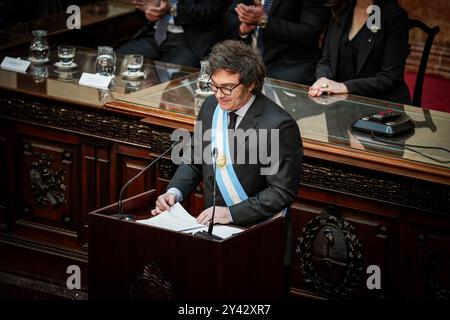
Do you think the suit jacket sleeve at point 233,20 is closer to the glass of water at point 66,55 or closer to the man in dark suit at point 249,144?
the glass of water at point 66,55

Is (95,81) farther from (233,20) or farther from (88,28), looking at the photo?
(88,28)

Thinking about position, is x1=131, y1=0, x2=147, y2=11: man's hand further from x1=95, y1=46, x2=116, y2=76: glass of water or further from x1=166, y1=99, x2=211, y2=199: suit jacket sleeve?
x1=166, y1=99, x2=211, y2=199: suit jacket sleeve

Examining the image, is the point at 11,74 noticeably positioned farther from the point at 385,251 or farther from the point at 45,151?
the point at 385,251

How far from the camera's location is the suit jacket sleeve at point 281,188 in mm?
3484

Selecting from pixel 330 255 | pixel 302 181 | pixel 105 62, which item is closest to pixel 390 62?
pixel 302 181

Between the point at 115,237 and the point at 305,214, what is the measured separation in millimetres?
1200

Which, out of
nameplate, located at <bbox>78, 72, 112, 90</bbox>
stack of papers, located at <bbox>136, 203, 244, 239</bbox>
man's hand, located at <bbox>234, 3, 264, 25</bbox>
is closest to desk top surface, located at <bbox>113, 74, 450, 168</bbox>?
nameplate, located at <bbox>78, 72, 112, 90</bbox>

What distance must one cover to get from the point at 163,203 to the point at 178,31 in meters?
2.88

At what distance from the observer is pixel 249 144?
3.54 meters

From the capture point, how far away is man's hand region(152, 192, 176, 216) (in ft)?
11.6

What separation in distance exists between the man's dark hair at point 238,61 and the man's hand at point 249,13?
1.97 m

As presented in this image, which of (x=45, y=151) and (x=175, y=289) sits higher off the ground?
(x=175, y=289)
